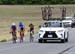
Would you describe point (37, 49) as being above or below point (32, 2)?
above

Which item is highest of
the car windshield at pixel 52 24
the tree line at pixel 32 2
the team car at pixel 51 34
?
the car windshield at pixel 52 24

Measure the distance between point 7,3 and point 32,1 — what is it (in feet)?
43.3

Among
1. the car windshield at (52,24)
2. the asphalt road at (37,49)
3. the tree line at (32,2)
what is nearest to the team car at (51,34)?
the car windshield at (52,24)

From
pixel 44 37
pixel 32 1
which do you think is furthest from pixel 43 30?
pixel 32 1

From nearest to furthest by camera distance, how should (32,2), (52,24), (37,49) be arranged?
(37,49)
(52,24)
(32,2)

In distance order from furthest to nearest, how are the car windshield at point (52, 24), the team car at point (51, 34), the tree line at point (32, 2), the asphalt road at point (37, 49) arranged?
the tree line at point (32, 2), the car windshield at point (52, 24), the team car at point (51, 34), the asphalt road at point (37, 49)

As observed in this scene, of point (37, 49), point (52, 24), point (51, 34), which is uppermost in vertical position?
point (37, 49)

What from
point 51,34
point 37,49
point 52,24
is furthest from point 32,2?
point 37,49

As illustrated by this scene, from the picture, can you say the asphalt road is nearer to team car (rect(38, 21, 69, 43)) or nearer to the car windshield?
team car (rect(38, 21, 69, 43))

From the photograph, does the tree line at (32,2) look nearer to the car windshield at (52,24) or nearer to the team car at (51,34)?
the car windshield at (52,24)

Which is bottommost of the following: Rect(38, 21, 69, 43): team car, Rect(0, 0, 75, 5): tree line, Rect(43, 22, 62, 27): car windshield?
Rect(0, 0, 75, 5): tree line

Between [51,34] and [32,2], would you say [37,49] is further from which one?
[32,2]

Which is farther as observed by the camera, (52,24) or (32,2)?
(32,2)

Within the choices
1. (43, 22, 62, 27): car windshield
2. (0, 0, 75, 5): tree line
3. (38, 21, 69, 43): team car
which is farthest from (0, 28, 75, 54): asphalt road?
(0, 0, 75, 5): tree line
